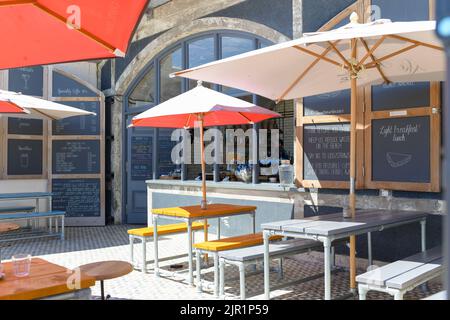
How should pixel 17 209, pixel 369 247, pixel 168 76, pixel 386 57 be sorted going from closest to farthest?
pixel 386 57
pixel 369 247
pixel 17 209
pixel 168 76

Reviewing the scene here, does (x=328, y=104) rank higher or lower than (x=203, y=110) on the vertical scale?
higher

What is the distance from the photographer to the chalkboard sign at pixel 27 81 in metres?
8.91

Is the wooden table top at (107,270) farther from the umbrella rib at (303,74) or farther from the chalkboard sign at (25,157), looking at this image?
the chalkboard sign at (25,157)

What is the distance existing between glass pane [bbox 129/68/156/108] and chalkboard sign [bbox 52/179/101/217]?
1.80m

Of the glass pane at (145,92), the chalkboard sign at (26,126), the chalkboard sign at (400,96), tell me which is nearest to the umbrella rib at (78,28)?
the chalkboard sign at (400,96)

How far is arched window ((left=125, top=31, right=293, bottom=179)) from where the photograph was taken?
7.07 metres

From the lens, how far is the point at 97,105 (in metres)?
9.55

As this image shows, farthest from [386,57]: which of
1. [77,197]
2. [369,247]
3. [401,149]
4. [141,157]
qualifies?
[77,197]

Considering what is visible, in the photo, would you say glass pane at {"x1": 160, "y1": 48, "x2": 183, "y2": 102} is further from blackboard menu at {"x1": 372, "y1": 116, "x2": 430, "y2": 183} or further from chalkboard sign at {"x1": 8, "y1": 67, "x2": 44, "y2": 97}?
blackboard menu at {"x1": 372, "y1": 116, "x2": 430, "y2": 183}

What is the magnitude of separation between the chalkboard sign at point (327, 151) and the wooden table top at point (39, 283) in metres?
3.68

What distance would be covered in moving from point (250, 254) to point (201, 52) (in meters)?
4.84

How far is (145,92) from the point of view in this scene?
9.23 meters

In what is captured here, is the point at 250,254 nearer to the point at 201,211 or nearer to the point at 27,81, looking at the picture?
the point at 201,211

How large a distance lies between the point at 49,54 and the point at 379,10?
12.1 feet
